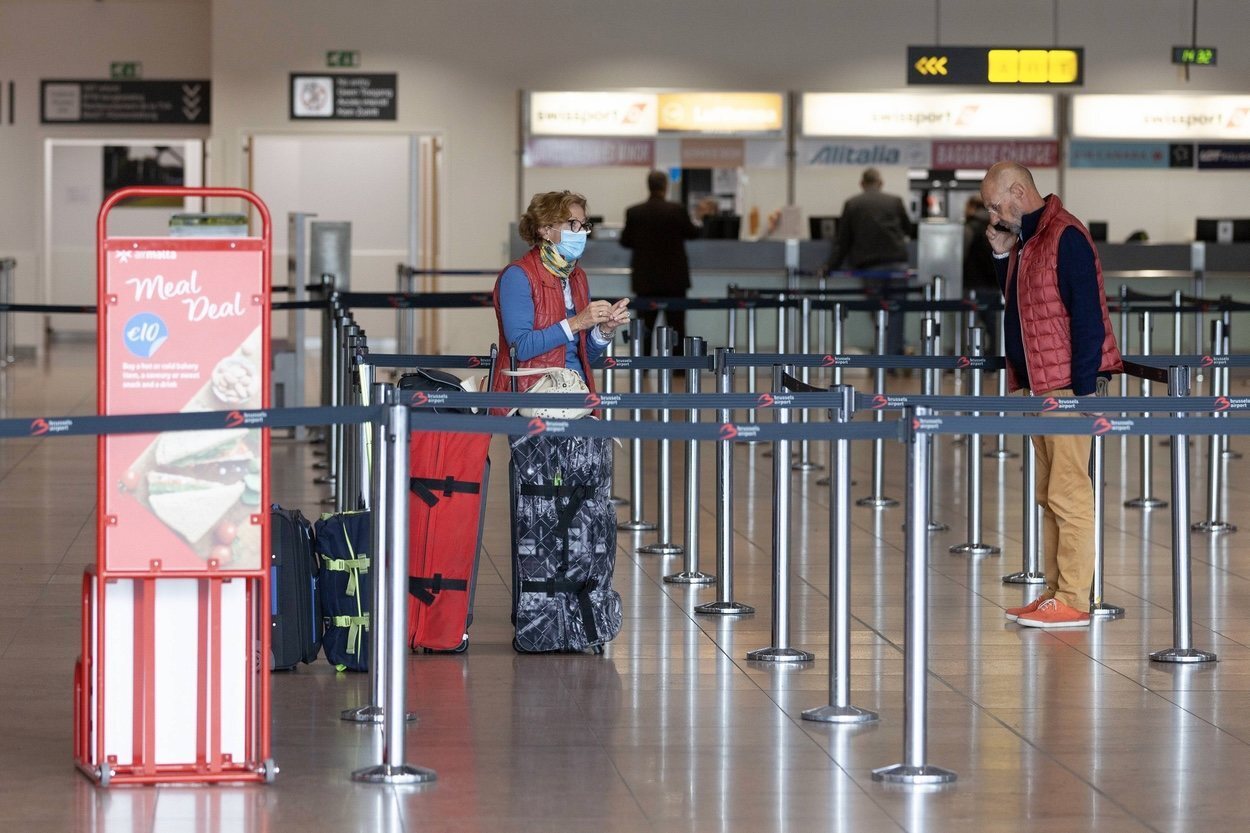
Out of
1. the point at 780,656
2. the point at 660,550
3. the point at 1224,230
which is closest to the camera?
the point at 780,656

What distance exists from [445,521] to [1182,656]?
7.37ft

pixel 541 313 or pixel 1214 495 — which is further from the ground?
pixel 541 313

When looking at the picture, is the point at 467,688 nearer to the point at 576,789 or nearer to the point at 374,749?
the point at 374,749

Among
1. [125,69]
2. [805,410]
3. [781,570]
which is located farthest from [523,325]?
[125,69]

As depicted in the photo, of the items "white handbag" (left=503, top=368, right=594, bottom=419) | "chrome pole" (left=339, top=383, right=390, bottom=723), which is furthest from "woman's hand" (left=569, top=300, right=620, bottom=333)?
"chrome pole" (left=339, top=383, right=390, bottom=723)

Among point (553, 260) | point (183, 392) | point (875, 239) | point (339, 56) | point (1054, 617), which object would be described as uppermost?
point (339, 56)

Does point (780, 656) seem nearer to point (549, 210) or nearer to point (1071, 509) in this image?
point (1071, 509)

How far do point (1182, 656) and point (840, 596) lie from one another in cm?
149

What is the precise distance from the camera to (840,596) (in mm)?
4766

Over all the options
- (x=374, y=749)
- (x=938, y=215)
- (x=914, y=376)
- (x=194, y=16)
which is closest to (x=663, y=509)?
(x=374, y=749)

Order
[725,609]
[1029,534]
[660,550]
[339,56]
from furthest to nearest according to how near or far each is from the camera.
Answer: [339,56]
[660,550]
[1029,534]
[725,609]

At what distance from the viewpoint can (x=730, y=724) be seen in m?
4.83

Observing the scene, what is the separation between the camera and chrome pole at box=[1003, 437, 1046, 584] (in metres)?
7.07

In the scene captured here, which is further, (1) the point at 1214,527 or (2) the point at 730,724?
(1) the point at 1214,527
